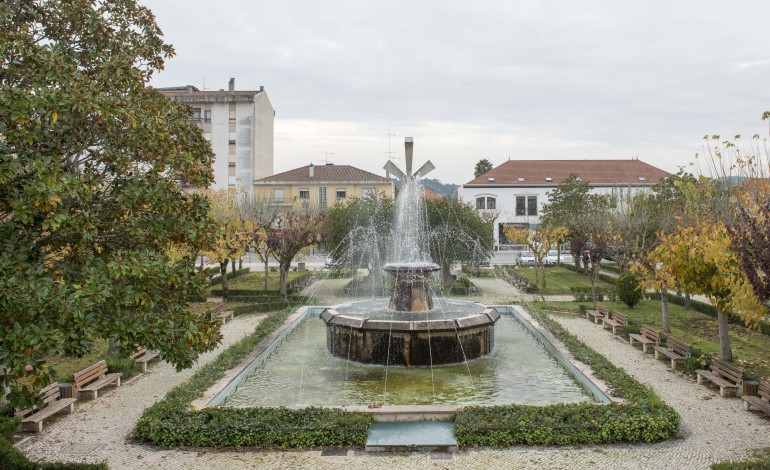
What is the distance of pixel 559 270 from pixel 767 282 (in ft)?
110

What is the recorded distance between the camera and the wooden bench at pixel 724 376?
12.4 meters

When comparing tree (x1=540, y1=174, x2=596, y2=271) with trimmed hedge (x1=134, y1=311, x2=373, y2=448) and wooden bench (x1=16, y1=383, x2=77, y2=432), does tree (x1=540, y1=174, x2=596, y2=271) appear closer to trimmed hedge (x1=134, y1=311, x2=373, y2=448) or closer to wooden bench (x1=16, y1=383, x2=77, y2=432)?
trimmed hedge (x1=134, y1=311, x2=373, y2=448)

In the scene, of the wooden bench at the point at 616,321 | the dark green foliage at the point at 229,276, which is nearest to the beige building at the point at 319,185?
the dark green foliage at the point at 229,276

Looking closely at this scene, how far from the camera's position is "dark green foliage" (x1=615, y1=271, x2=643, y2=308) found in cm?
2406

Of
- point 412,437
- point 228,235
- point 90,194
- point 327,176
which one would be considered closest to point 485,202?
point 327,176

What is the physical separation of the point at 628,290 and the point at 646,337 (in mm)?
7450

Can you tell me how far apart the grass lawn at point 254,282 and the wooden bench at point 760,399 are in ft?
74.6

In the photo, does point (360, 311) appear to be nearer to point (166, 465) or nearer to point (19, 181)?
point (166, 465)

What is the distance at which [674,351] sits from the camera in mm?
15633

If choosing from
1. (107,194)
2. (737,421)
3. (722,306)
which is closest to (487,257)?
(722,306)

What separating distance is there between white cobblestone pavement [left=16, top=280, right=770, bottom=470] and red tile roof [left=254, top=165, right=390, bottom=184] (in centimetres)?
4779

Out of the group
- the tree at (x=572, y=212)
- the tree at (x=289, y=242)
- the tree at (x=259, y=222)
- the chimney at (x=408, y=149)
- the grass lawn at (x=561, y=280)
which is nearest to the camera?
the chimney at (x=408, y=149)

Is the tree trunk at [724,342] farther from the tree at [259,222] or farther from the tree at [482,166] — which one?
the tree at [482,166]

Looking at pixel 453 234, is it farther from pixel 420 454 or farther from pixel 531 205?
pixel 531 205
